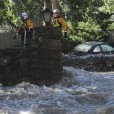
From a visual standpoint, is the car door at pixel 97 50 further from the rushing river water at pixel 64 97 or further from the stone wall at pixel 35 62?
the stone wall at pixel 35 62

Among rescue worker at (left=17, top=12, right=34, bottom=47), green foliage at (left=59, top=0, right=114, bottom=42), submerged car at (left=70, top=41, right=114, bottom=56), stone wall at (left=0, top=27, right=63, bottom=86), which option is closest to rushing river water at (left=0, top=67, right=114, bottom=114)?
stone wall at (left=0, top=27, right=63, bottom=86)

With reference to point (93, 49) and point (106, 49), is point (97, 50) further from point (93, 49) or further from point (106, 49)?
point (106, 49)

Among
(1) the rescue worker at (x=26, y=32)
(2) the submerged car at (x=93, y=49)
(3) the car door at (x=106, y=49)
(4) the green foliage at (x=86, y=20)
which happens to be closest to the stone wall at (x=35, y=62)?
(1) the rescue worker at (x=26, y=32)

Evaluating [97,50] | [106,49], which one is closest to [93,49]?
[97,50]

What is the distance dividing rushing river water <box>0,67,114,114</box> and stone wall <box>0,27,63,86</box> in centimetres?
38

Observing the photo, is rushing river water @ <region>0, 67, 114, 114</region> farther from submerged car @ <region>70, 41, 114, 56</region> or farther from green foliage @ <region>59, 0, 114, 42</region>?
green foliage @ <region>59, 0, 114, 42</region>

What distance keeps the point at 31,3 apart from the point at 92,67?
33.7ft

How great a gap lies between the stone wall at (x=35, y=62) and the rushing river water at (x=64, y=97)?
0.38 metres

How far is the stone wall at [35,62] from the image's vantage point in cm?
1431

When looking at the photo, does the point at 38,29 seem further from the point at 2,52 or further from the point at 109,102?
the point at 109,102

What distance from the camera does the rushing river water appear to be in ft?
35.4

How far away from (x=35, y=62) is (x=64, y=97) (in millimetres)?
2574

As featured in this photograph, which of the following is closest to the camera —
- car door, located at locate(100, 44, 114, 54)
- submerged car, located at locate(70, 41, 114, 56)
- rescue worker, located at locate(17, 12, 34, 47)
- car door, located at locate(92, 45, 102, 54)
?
rescue worker, located at locate(17, 12, 34, 47)

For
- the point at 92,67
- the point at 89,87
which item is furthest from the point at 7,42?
the point at 89,87
